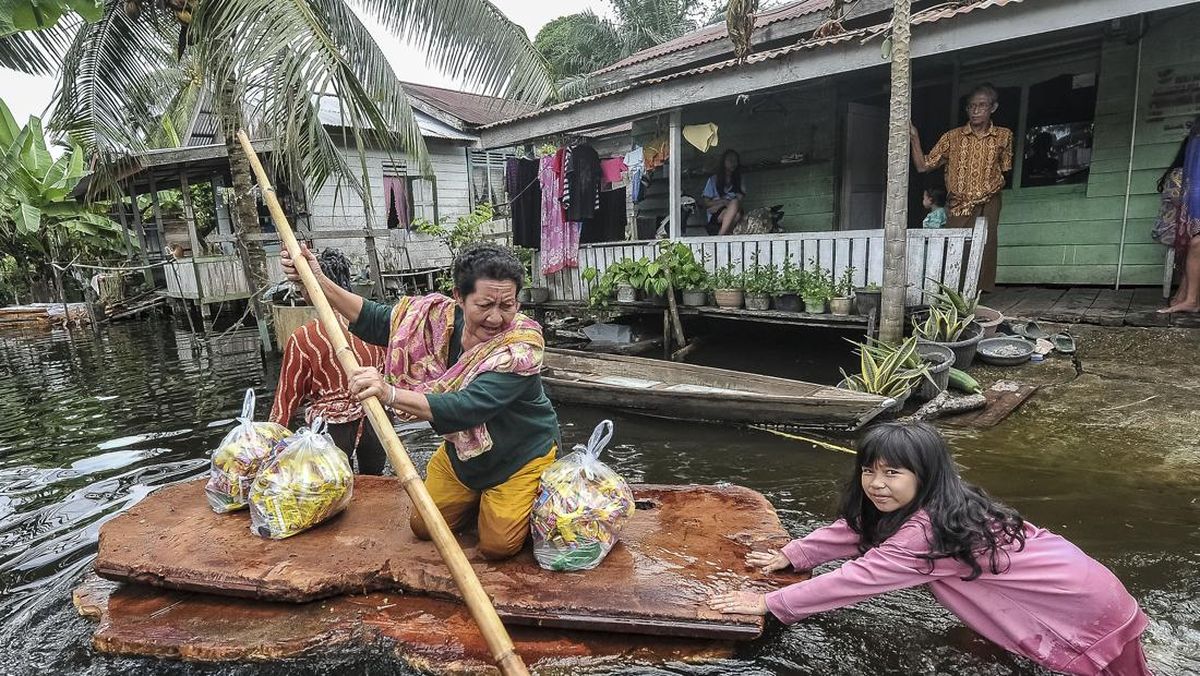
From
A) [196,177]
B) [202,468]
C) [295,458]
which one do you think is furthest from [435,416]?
[196,177]

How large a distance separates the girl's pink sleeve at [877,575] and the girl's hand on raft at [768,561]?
300 millimetres

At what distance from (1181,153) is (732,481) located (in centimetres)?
583

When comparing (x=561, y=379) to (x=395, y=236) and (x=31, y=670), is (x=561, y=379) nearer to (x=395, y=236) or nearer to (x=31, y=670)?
(x=31, y=670)

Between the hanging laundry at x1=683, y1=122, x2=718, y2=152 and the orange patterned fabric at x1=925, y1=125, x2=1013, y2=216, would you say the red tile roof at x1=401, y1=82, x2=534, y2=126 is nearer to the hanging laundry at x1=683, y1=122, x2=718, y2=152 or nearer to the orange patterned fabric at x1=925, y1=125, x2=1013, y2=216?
the hanging laundry at x1=683, y1=122, x2=718, y2=152

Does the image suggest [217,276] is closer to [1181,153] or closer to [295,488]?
[295,488]

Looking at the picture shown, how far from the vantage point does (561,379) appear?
6633mm

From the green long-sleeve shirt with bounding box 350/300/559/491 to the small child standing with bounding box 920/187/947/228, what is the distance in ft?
19.5

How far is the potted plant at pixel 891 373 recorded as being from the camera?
522cm

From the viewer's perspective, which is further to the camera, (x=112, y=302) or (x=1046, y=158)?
(x=112, y=302)

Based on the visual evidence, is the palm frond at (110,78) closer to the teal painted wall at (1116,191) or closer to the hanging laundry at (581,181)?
the hanging laundry at (581,181)

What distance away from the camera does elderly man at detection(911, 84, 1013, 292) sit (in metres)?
6.71

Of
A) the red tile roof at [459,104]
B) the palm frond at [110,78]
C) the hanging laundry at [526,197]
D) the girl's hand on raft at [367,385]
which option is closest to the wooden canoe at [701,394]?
the hanging laundry at [526,197]

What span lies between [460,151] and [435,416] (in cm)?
1591

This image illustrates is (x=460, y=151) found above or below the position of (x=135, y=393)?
above
